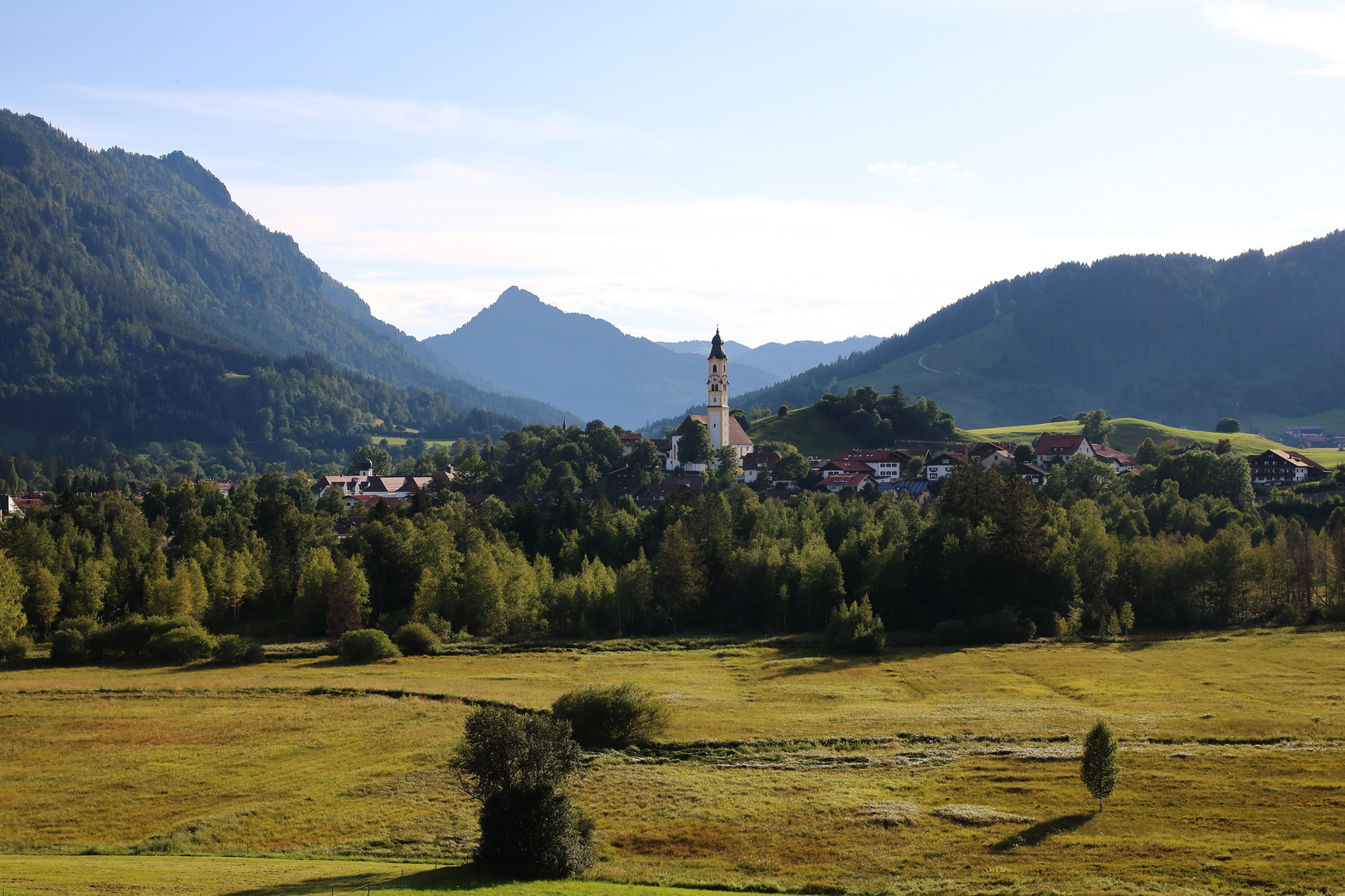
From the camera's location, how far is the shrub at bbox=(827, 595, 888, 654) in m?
84.3

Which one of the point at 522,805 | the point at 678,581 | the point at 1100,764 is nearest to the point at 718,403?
the point at 678,581

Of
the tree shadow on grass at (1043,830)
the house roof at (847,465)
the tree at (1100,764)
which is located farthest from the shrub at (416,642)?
the house roof at (847,465)

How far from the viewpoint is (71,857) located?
3684 cm

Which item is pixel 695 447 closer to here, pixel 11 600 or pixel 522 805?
pixel 11 600

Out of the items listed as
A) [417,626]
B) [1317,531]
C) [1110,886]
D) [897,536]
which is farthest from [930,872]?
[1317,531]

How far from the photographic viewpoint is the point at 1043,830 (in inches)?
1572

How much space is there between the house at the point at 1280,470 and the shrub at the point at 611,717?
135 meters

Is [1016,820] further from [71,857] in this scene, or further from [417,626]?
[417,626]

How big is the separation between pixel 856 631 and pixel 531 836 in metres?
53.4

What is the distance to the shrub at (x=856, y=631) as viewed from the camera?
8431cm

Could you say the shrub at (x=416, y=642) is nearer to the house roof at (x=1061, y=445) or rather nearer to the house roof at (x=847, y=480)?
the house roof at (x=847, y=480)

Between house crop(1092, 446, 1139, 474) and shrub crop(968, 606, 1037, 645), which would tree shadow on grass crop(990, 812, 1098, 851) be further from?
house crop(1092, 446, 1139, 474)

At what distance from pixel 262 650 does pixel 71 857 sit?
49608mm

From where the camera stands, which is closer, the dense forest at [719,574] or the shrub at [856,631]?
the shrub at [856,631]
